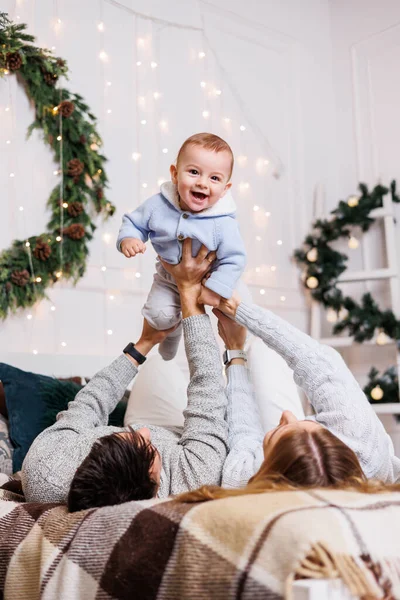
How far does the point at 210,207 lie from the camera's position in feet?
5.56

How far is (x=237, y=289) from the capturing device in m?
1.82

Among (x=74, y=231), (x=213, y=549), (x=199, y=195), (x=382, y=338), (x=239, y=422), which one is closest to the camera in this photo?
(x=213, y=549)

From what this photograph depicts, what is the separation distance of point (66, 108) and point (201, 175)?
4.01ft

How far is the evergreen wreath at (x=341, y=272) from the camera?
324cm

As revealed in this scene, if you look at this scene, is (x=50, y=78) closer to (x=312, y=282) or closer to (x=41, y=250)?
(x=41, y=250)

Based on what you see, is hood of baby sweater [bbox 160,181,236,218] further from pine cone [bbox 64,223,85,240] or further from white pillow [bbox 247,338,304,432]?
pine cone [bbox 64,223,85,240]

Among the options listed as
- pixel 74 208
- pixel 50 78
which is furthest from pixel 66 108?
pixel 74 208

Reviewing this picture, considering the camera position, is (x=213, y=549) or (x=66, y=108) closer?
(x=213, y=549)

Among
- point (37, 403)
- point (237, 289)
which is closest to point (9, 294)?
point (37, 403)

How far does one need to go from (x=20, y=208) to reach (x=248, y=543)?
6.77 ft

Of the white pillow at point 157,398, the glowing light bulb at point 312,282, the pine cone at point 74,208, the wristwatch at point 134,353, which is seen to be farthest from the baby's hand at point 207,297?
the glowing light bulb at point 312,282

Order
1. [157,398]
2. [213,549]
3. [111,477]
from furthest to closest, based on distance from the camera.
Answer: [157,398], [111,477], [213,549]

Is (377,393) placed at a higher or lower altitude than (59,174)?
lower

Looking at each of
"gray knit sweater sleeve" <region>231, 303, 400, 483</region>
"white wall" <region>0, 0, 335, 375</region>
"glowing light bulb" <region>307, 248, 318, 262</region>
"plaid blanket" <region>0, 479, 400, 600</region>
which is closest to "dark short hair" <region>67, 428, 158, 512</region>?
"plaid blanket" <region>0, 479, 400, 600</region>
